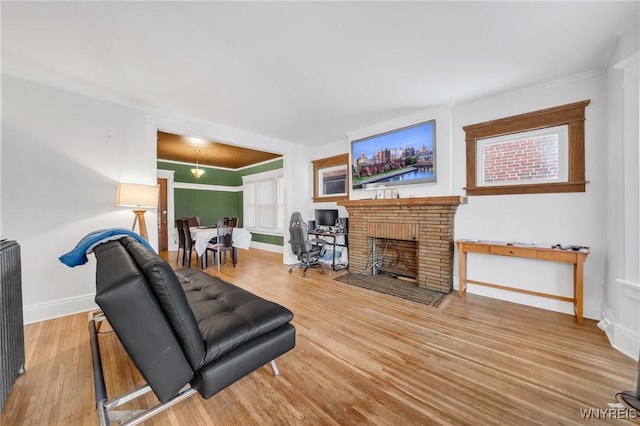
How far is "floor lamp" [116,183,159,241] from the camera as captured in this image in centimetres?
281

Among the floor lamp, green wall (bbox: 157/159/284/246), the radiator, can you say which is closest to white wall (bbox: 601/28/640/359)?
the radiator

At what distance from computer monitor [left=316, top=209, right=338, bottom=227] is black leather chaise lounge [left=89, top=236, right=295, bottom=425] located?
11.2 ft

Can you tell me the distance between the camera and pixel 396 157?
3.90 m

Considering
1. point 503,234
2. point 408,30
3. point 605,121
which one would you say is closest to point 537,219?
point 503,234

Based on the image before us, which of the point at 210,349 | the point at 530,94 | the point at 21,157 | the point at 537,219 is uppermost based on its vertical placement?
the point at 530,94

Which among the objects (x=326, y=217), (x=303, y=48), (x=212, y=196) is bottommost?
(x=326, y=217)

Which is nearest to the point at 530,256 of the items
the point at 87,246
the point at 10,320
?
the point at 87,246

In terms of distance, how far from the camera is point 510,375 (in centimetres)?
170

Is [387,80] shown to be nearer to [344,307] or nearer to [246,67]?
[246,67]

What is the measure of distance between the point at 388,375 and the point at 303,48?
278 centimetres

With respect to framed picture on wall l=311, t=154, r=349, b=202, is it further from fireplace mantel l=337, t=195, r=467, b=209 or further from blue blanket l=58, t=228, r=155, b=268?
blue blanket l=58, t=228, r=155, b=268

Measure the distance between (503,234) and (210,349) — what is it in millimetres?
3556

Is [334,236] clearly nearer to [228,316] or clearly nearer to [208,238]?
[208,238]

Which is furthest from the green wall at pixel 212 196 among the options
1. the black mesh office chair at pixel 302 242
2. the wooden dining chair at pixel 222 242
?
the black mesh office chair at pixel 302 242
